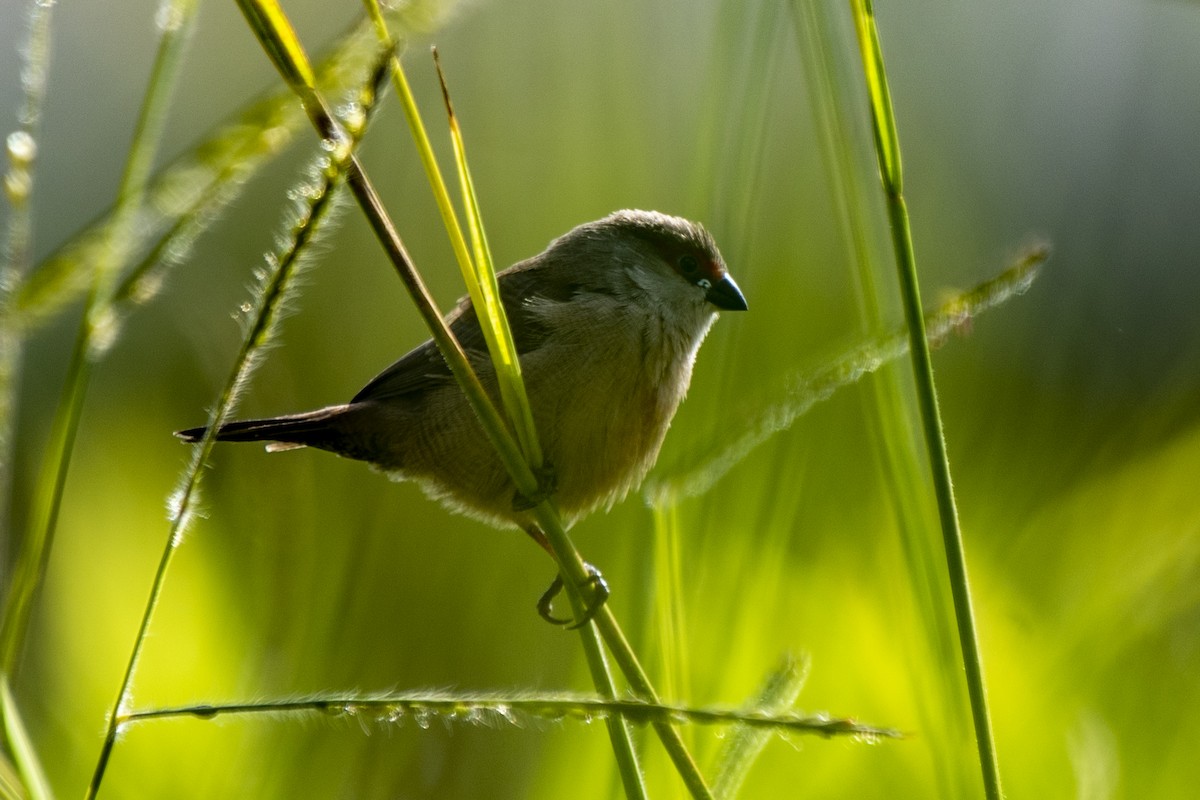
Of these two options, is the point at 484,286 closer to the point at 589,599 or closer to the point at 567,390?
the point at 589,599

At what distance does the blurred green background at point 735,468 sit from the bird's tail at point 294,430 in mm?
112

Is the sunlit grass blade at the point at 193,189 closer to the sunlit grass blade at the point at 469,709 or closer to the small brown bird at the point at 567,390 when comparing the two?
the sunlit grass blade at the point at 469,709

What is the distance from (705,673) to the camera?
5.16 ft

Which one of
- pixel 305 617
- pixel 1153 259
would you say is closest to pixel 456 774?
pixel 305 617

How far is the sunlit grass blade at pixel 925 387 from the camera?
1053 millimetres

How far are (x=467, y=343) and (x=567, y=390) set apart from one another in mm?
386

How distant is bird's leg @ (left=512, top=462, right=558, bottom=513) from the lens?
57.4 inches

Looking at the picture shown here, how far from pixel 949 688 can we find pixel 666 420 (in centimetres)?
159

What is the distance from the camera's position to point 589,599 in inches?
54.7

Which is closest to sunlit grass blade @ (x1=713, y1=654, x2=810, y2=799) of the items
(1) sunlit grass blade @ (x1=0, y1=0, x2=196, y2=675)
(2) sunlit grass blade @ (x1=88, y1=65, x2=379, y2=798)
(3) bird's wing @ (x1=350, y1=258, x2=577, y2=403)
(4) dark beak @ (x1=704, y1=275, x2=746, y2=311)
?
(2) sunlit grass blade @ (x1=88, y1=65, x2=379, y2=798)

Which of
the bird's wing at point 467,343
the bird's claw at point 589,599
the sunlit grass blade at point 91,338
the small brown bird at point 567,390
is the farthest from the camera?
the bird's wing at point 467,343

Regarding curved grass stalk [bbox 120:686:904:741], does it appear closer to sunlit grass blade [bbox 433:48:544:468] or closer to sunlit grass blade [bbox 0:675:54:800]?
sunlit grass blade [bbox 0:675:54:800]

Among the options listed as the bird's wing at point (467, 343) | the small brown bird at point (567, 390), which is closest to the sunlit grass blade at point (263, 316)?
the small brown bird at point (567, 390)

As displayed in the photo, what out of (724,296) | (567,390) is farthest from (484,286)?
(724,296)
